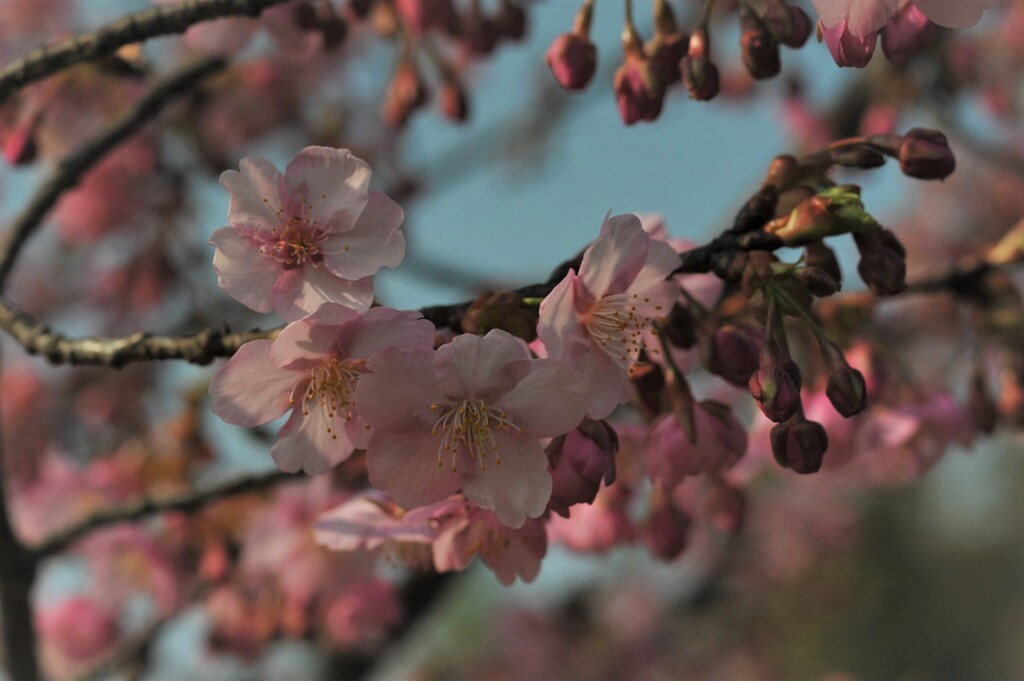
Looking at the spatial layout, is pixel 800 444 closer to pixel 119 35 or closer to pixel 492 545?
pixel 492 545

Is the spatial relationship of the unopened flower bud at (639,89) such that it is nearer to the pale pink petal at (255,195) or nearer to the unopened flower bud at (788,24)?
the unopened flower bud at (788,24)

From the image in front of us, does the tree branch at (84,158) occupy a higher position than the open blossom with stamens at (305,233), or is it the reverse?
the open blossom with stamens at (305,233)

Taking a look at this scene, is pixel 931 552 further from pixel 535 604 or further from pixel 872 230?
pixel 872 230

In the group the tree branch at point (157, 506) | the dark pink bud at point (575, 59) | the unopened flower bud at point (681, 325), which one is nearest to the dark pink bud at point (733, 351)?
the unopened flower bud at point (681, 325)

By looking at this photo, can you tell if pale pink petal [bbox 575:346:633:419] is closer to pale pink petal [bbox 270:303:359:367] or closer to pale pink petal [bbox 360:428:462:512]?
pale pink petal [bbox 360:428:462:512]

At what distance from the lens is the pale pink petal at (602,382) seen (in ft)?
2.60

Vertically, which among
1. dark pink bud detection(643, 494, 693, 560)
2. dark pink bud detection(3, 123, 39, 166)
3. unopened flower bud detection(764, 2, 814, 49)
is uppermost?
unopened flower bud detection(764, 2, 814, 49)

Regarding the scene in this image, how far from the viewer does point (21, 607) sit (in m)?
1.48

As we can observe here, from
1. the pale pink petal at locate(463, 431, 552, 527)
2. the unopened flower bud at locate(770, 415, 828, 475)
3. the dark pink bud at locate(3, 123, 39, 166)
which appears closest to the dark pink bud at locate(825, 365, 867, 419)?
the unopened flower bud at locate(770, 415, 828, 475)

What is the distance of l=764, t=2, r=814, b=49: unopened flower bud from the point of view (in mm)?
986

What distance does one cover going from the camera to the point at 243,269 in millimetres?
827

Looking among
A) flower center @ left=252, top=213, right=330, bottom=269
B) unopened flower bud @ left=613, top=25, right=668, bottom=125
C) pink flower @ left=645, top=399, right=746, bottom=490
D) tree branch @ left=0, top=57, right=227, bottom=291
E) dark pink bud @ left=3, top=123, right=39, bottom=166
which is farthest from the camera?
dark pink bud @ left=3, top=123, right=39, bottom=166

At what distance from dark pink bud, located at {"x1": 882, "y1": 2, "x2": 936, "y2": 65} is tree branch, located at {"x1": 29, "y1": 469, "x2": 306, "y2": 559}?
1.00m

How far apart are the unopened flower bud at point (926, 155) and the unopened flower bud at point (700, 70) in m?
0.21
